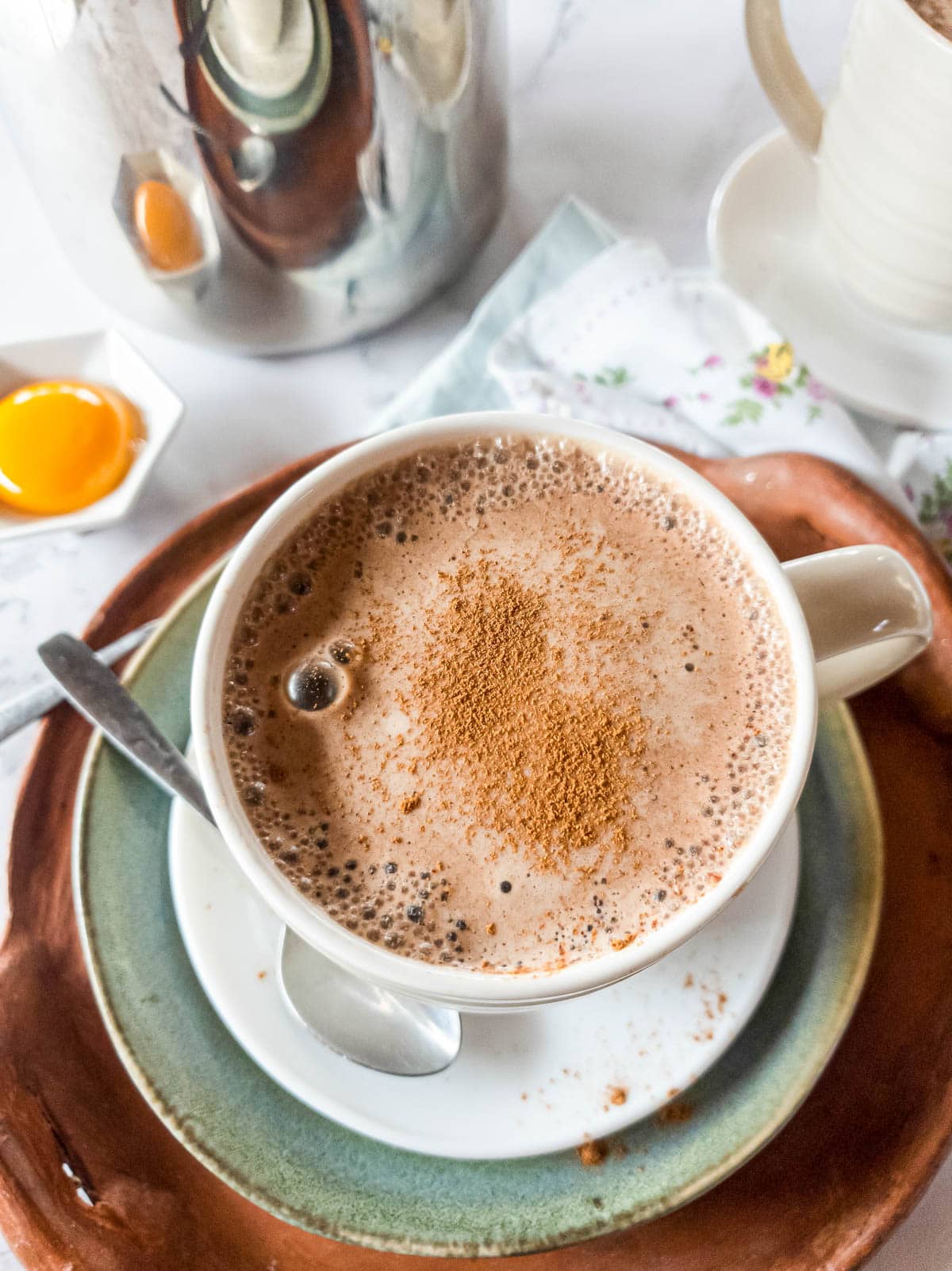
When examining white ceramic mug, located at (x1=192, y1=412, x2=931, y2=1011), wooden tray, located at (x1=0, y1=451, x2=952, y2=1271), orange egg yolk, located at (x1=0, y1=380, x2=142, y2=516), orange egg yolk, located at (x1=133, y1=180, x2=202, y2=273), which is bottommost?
wooden tray, located at (x1=0, y1=451, x2=952, y2=1271)

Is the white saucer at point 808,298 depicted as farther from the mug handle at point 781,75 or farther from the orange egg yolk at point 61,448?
the orange egg yolk at point 61,448

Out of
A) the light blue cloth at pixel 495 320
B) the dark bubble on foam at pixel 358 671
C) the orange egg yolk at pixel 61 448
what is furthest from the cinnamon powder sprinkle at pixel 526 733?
the orange egg yolk at pixel 61 448

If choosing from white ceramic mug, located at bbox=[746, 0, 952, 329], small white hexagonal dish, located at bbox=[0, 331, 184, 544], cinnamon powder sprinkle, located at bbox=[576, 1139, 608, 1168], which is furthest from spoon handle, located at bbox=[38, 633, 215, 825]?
white ceramic mug, located at bbox=[746, 0, 952, 329]

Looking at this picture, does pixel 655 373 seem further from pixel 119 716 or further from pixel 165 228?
pixel 119 716

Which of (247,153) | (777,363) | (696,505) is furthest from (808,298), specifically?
(247,153)

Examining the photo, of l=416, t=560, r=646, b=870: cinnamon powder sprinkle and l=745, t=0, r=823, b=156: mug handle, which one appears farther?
l=745, t=0, r=823, b=156: mug handle

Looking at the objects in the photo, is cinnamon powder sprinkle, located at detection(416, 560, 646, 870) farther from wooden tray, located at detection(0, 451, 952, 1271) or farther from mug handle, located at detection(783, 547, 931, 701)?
wooden tray, located at detection(0, 451, 952, 1271)
